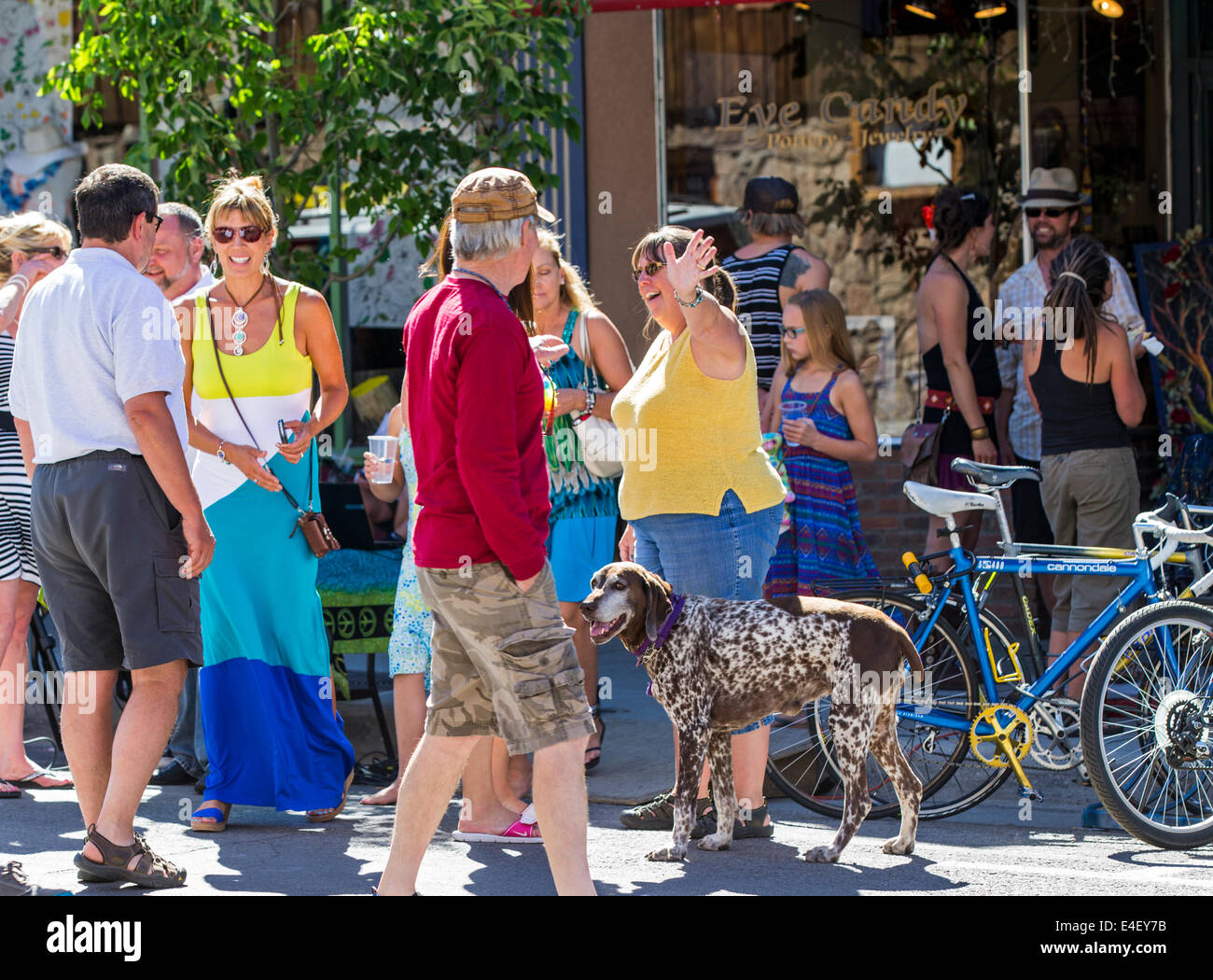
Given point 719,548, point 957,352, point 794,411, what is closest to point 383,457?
point 719,548

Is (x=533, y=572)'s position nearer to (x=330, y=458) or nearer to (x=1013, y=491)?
(x=1013, y=491)

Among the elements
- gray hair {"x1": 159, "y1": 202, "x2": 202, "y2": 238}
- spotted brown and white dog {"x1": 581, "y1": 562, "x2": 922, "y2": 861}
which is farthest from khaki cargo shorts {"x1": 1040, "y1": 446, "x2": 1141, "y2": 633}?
gray hair {"x1": 159, "y1": 202, "x2": 202, "y2": 238}

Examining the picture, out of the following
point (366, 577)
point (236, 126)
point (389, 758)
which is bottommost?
point (389, 758)

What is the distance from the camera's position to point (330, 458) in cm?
1017

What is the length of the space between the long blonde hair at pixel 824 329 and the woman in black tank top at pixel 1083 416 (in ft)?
2.90

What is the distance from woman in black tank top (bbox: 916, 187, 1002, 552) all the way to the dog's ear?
111 inches

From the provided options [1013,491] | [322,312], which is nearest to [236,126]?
[322,312]

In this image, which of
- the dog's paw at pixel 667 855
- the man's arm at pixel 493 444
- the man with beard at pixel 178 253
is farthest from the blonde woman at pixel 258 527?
the man's arm at pixel 493 444

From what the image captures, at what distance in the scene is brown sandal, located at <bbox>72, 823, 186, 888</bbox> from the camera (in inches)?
201

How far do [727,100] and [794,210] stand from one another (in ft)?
8.73

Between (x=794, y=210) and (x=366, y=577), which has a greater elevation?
(x=794, y=210)

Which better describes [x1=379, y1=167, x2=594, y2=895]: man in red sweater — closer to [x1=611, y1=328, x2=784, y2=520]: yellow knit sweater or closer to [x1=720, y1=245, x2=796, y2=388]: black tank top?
[x1=611, y1=328, x2=784, y2=520]: yellow knit sweater

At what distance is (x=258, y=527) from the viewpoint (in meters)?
6.19

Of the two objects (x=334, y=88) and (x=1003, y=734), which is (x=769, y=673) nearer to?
(x=1003, y=734)
